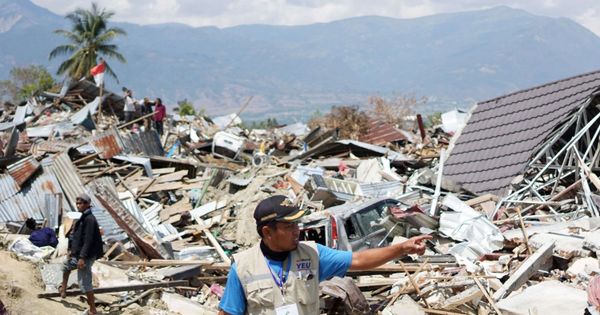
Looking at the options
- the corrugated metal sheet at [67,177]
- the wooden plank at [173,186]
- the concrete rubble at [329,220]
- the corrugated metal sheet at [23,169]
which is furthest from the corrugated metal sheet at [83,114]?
the corrugated metal sheet at [23,169]

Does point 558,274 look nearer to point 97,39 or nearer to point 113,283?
point 113,283

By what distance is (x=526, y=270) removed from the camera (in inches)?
340

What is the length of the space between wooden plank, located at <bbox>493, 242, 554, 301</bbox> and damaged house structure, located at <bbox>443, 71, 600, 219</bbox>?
10.3 feet

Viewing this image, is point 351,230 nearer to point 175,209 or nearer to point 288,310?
point 175,209

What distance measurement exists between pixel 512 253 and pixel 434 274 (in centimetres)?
150

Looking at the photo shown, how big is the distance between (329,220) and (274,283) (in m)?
6.64

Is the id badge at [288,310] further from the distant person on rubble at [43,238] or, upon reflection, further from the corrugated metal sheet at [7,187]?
the corrugated metal sheet at [7,187]

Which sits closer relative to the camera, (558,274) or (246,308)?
(246,308)

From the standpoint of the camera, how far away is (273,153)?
22.4m

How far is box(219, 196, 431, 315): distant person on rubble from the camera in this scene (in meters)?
3.82

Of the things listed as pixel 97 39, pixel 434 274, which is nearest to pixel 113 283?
pixel 434 274

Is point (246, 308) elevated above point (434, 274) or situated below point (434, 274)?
above

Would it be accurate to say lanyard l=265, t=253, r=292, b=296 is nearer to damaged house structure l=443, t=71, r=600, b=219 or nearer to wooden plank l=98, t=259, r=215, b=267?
wooden plank l=98, t=259, r=215, b=267

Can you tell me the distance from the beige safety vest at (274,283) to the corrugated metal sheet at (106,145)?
46.9 feet
